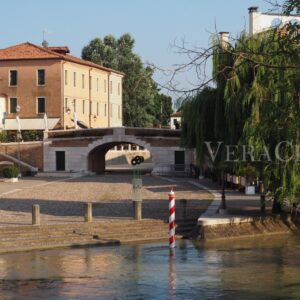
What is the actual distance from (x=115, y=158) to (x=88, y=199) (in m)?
52.1

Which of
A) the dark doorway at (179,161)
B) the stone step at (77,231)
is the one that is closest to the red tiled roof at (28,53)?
the dark doorway at (179,161)

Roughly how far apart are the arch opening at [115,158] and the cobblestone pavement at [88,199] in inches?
476

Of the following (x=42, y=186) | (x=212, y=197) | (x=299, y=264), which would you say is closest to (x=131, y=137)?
(x=42, y=186)

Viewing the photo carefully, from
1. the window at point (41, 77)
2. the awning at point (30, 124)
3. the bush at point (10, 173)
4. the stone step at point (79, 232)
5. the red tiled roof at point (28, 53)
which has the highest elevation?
the red tiled roof at point (28, 53)

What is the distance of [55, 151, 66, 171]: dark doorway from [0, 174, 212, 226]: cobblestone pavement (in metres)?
11.0

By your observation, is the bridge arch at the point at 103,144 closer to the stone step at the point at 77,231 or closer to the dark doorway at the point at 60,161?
the dark doorway at the point at 60,161

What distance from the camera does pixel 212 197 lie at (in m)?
35.8

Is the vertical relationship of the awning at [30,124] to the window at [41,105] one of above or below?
below

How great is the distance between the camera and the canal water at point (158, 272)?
47.8ft

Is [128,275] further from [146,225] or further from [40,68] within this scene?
[40,68]

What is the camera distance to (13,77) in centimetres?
7394

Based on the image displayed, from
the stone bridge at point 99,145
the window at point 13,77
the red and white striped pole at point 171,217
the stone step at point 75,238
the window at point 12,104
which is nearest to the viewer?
the red and white striped pole at point 171,217

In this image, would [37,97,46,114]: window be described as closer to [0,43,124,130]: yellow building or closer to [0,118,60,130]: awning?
[0,43,124,130]: yellow building

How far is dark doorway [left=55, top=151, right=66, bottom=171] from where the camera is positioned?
2472 inches
